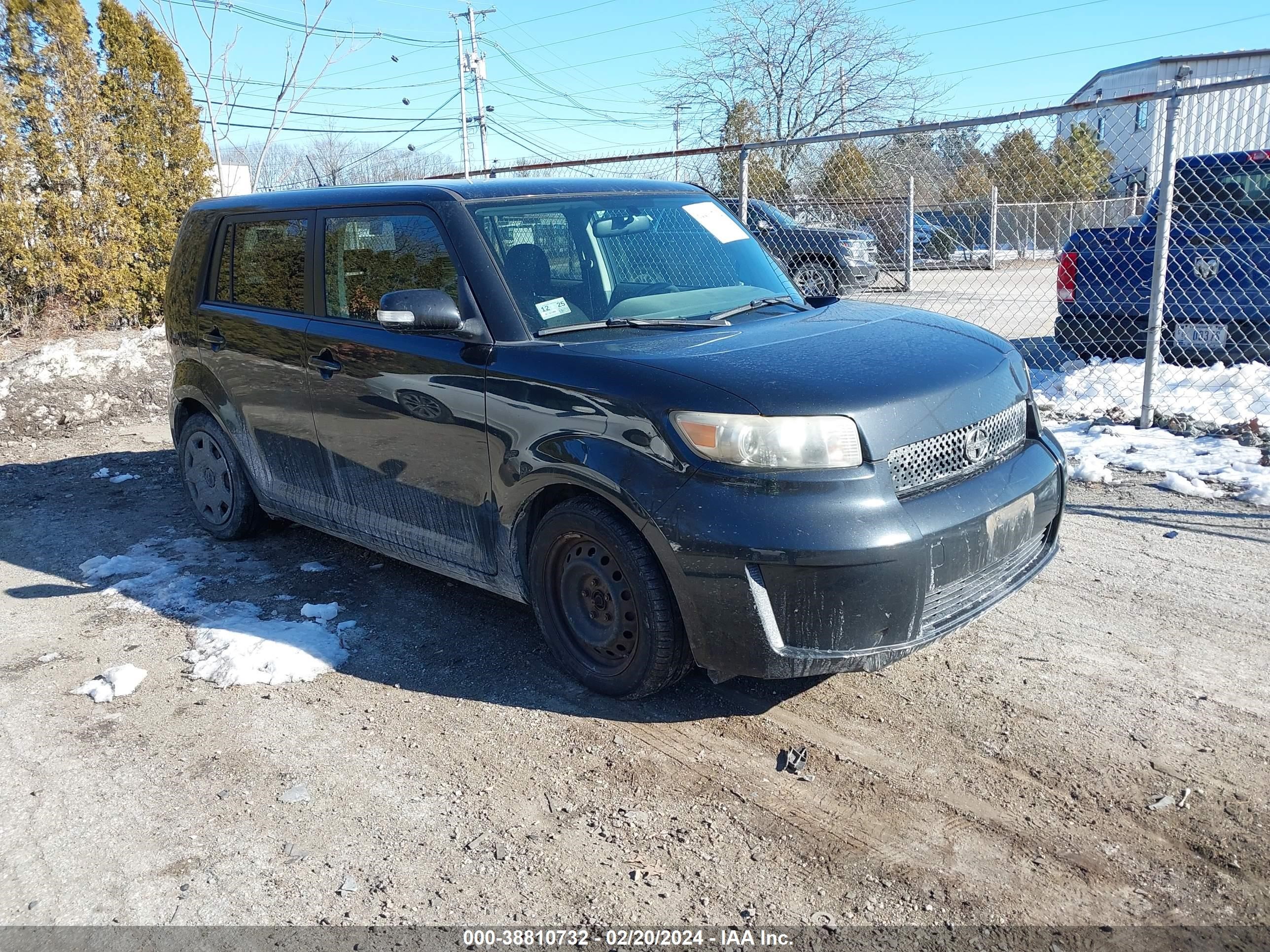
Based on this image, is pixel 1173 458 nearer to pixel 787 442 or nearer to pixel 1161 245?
pixel 1161 245

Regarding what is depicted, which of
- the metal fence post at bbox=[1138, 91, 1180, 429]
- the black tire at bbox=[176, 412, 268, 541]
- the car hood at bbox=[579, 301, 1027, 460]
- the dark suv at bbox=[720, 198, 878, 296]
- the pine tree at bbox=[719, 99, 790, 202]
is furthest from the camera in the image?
the pine tree at bbox=[719, 99, 790, 202]

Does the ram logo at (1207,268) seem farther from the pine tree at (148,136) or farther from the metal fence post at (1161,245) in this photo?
the pine tree at (148,136)

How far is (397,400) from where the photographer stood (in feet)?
13.8

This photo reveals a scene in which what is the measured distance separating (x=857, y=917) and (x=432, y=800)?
54.1 inches

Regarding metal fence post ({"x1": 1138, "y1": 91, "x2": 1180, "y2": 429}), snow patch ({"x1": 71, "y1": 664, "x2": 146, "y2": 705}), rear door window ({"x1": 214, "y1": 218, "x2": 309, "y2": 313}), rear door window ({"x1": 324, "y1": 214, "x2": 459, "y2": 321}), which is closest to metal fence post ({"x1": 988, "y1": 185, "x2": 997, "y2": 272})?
metal fence post ({"x1": 1138, "y1": 91, "x2": 1180, "y2": 429})

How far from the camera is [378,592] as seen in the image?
496 centimetres

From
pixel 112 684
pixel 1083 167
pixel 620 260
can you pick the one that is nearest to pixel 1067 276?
pixel 620 260

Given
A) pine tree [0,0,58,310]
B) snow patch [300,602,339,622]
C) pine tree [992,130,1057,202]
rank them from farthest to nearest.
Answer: pine tree [0,0,58,310] < pine tree [992,130,1057,202] < snow patch [300,602,339,622]

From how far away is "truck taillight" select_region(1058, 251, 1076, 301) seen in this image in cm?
875

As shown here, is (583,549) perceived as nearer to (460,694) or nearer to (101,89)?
(460,694)

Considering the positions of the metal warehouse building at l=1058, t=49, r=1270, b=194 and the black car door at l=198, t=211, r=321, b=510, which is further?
the metal warehouse building at l=1058, t=49, r=1270, b=194

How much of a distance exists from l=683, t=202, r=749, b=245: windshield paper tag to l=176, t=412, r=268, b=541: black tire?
2762 mm

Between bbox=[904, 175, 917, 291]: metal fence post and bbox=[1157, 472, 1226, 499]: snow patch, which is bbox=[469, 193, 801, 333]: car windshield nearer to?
bbox=[1157, 472, 1226, 499]: snow patch

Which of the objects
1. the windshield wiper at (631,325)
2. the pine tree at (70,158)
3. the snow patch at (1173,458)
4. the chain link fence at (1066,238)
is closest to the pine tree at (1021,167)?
the chain link fence at (1066,238)
